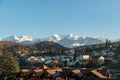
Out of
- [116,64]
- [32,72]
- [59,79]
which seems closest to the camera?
[59,79]

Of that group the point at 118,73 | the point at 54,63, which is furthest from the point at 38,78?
the point at 54,63

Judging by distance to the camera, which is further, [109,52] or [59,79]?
[109,52]

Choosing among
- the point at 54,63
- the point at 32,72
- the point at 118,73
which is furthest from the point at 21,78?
the point at 54,63

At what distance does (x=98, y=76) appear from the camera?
38.9 metres

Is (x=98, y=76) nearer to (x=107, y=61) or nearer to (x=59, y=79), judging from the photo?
(x=59, y=79)

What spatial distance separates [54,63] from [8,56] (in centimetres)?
2707

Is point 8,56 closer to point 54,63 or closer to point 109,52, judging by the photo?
point 54,63

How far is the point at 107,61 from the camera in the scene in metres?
94.2

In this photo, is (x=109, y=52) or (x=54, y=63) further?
(x=109, y=52)

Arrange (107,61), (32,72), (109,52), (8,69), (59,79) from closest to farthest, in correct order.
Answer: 1. (59,79)
2. (32,72)
3. (8,69)
4. (107,61)
5. (109,52)

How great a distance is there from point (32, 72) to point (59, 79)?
232 inches

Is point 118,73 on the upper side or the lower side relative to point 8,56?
lower

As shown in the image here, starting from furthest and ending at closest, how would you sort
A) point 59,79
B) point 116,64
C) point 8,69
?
point 116,64
point 8,69
point 59,79

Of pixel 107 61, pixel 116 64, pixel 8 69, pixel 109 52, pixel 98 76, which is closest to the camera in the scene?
pixel 98 76
